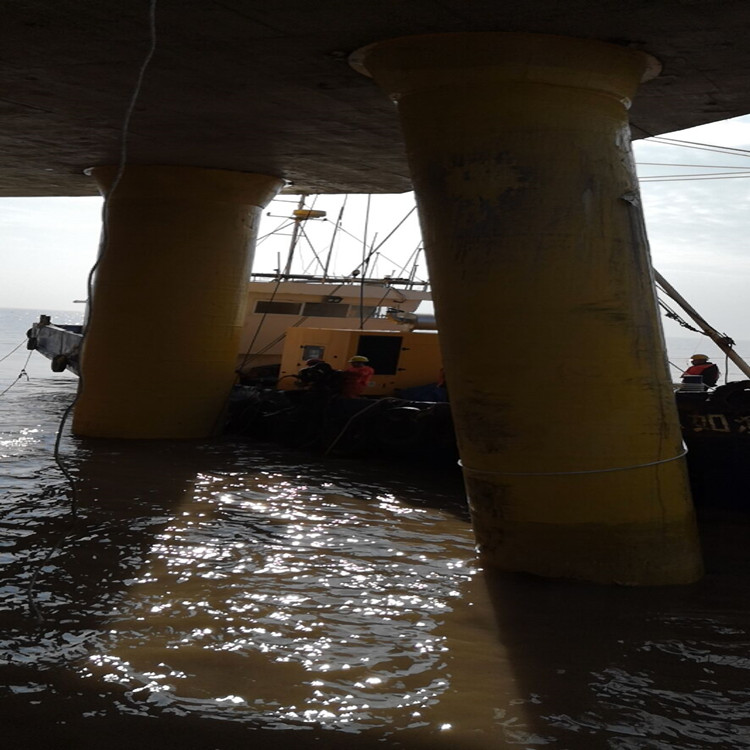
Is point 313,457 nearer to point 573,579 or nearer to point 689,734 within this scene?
point 573,579

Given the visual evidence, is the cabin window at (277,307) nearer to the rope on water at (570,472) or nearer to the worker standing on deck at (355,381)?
the worker standing on deck at (355,381)

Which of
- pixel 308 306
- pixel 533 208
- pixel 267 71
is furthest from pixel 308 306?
pixel 533 208

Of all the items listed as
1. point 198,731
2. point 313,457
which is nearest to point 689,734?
point 198,731

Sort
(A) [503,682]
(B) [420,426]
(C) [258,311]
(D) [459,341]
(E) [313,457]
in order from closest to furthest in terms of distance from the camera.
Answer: (A) [503,682], (D) [459,341], (B) [420,426], (E) [313,457], (C) [258,311]

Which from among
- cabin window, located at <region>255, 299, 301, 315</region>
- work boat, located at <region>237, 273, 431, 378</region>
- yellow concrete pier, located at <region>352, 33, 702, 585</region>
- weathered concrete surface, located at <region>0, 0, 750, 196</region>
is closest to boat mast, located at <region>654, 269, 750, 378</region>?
weathered concrete surface, located at <region>0, 0, 750, 196</region>

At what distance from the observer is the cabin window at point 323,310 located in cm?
2228

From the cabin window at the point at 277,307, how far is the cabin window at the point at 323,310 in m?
0.23

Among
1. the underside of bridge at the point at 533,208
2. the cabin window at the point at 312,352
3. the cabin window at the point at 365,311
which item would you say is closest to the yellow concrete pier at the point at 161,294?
the cabin window at the point at 312,352

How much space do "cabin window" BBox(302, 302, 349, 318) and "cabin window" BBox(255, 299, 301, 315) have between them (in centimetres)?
23

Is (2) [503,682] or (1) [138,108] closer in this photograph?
(2) [503,682]

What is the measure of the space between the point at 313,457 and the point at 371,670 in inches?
332

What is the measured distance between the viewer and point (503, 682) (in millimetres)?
5164

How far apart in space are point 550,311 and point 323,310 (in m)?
15.5

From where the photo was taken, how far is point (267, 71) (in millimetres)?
8664
